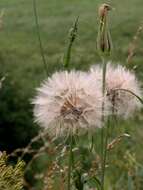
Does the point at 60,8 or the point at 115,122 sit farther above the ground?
the point at 115,122

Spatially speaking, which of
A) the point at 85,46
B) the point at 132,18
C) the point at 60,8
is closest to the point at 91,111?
the point at 85,46

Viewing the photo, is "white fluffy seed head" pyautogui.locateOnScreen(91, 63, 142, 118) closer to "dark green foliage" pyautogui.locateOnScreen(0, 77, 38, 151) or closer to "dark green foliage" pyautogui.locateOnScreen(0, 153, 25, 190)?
"dark green foliage" pyautogui.locateOnScreen(0, 153, 25, 190)

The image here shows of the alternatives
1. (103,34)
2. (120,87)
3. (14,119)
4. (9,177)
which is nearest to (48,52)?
(14,119)

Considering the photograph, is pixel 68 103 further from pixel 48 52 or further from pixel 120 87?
pixel 48 52

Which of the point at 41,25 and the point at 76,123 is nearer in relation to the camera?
the point at 76,123

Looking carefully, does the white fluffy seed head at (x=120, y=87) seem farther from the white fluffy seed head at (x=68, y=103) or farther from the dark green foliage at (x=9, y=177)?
the dark green foliage at (x=9, y=177)

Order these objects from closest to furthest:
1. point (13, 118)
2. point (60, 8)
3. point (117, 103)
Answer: point (117, 103)
point (13, 118)
point (60, 8)

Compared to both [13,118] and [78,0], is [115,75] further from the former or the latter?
[78,0]
